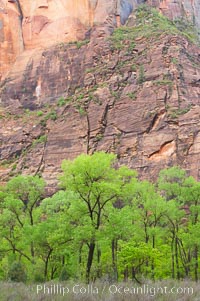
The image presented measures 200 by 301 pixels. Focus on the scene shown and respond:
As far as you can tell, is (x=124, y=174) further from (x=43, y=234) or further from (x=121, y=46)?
(x=121, y=46)

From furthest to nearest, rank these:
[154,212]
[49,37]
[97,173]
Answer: [49,37], [154,212], [97,173]

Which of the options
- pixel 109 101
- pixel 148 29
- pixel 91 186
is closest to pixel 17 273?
pixel 91 186

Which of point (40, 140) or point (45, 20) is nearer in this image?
point (40, 140)

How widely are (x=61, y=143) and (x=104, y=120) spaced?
5.67 metres

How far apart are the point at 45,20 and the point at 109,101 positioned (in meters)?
24.1

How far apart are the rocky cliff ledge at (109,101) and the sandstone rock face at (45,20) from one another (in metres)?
2.04

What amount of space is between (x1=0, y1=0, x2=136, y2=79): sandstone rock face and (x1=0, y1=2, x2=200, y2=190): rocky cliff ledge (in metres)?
2.04

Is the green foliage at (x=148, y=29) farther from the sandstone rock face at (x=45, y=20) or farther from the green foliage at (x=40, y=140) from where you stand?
the green foliage at (x=40, y=140)

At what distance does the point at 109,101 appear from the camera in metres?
54.6

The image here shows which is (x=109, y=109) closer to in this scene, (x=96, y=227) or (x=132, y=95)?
(x=132, y=95)

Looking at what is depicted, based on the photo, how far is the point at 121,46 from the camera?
202 ft

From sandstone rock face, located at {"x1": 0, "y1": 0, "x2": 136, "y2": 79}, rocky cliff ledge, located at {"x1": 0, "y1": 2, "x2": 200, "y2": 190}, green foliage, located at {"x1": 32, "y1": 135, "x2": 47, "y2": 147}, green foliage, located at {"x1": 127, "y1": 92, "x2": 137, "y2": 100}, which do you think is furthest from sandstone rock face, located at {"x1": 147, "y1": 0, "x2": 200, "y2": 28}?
green foliage, located at {"x1": 32, "y1": 135, "x2": 47, "y2": 147}

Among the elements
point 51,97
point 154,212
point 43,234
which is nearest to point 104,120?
point 51,97

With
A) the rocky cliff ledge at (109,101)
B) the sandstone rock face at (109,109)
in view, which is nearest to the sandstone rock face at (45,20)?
the rocky cliff ledge at (109,101)
